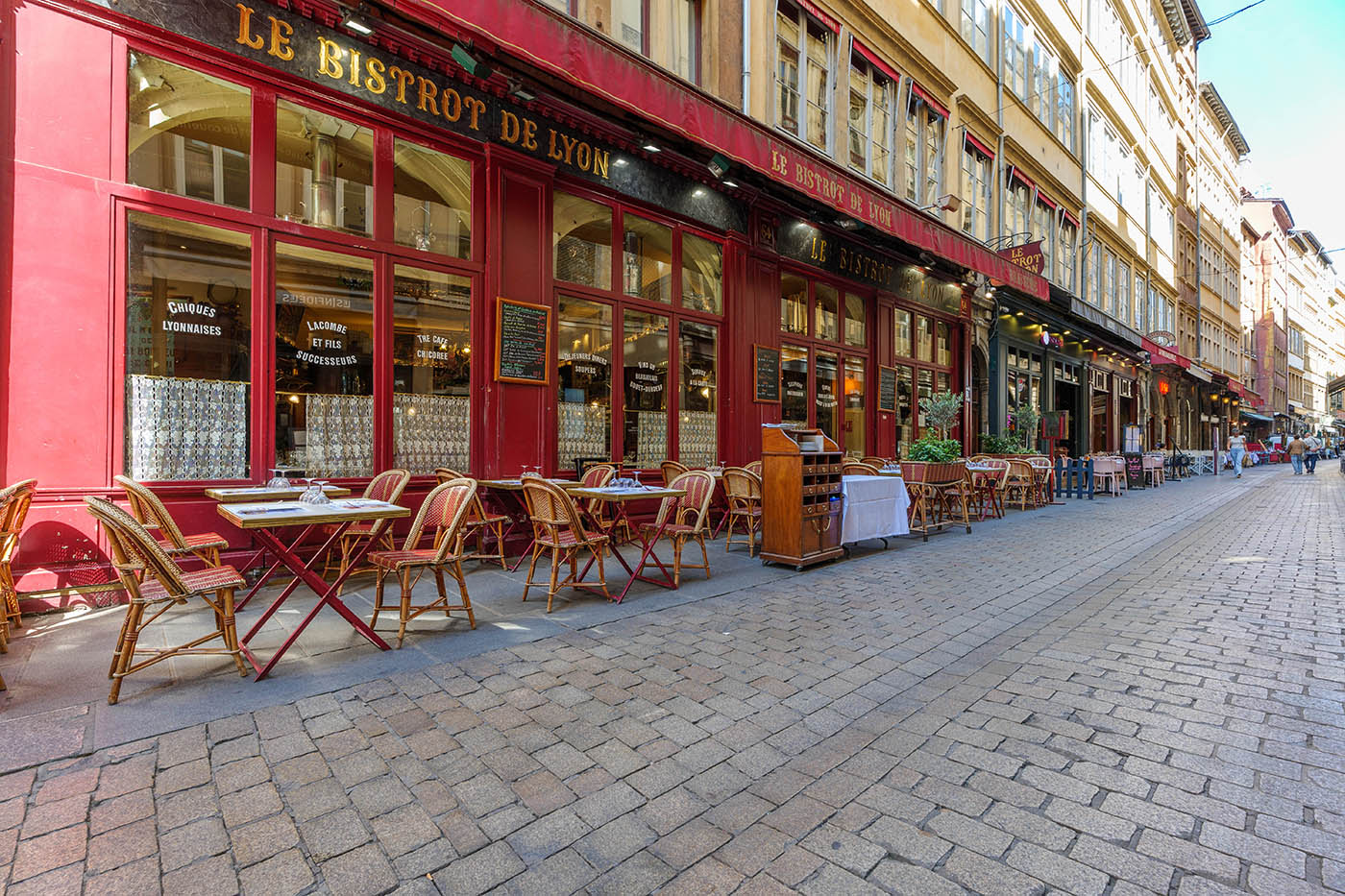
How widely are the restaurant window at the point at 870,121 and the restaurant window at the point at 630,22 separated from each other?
15.7 feet

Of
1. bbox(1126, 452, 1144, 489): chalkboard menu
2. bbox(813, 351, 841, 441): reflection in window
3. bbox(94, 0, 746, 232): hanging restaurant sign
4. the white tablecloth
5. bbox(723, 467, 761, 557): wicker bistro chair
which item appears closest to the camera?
bbox(94, 0, 746, 232): hanging restaurant sign

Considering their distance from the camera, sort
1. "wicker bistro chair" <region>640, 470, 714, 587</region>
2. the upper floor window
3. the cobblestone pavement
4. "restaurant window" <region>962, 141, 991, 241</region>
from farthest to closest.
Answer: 1. "restaurant window" <region>962, 141, 991, 241</region>
2. the upper floor window
3. "wicker bistro chair" <region>640, 470, 714, 587</region>
4. the cobblestone pavement

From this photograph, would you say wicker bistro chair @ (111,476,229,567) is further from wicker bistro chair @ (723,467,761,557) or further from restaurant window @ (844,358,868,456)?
restaurant window @ (844,358,868,456)

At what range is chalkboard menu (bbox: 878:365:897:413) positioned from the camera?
39.6ft

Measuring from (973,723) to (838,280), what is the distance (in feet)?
30.3

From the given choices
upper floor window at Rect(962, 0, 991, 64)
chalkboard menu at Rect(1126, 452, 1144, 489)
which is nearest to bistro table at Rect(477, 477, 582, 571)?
upper floor window at Rect(962, 0, 991, 64)

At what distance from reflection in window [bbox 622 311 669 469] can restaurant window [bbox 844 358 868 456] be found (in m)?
4.46

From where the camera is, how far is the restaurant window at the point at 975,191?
14531 mm

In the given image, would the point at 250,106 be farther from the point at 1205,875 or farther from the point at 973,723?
the point at 1205,875

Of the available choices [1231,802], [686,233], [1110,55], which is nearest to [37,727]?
[1231,802]

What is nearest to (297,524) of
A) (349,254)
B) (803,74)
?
(349,254)

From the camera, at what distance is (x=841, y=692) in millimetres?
3230

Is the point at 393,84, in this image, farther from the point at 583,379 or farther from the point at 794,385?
the point at 794,385

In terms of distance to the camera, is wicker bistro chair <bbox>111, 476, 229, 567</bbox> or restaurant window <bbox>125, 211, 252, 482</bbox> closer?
wicker bistro chair <bbox>111, 476, 229, 567</bbox>
